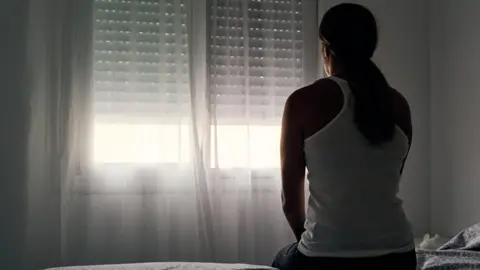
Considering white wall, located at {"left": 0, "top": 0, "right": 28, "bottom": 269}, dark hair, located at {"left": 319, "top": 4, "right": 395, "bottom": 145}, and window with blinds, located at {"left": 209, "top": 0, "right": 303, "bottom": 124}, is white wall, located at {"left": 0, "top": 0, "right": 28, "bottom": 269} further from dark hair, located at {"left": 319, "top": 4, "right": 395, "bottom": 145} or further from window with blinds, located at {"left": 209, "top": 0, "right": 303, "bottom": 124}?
dark hair, located at {"left": 319, "top": 4, "right": 395, "bottom": 145}

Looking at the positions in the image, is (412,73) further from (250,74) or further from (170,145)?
(170,145)

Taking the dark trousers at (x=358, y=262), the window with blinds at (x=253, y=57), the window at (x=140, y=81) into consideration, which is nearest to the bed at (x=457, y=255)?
the dark trousers at (x=358, y=262)

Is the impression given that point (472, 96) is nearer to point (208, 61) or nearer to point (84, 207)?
point (208, 61)

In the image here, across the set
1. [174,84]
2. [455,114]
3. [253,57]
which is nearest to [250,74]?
[253,57]

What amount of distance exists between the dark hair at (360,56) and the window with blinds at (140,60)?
120 centimetres

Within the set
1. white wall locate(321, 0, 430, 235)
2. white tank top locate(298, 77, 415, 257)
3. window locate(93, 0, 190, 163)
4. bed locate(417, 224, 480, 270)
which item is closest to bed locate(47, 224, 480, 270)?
bed locate(417, 224, 480, 270)

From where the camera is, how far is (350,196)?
110 centimetres

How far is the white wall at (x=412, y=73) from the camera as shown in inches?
102

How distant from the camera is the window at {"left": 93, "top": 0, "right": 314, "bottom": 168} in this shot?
228 centimetres

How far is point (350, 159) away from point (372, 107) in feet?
0.39

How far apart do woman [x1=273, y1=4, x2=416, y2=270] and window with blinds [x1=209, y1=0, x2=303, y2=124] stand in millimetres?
1196

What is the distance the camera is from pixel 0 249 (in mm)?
2164

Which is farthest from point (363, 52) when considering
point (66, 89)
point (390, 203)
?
point (66, 89)

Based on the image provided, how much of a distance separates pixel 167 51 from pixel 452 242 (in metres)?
1.37
